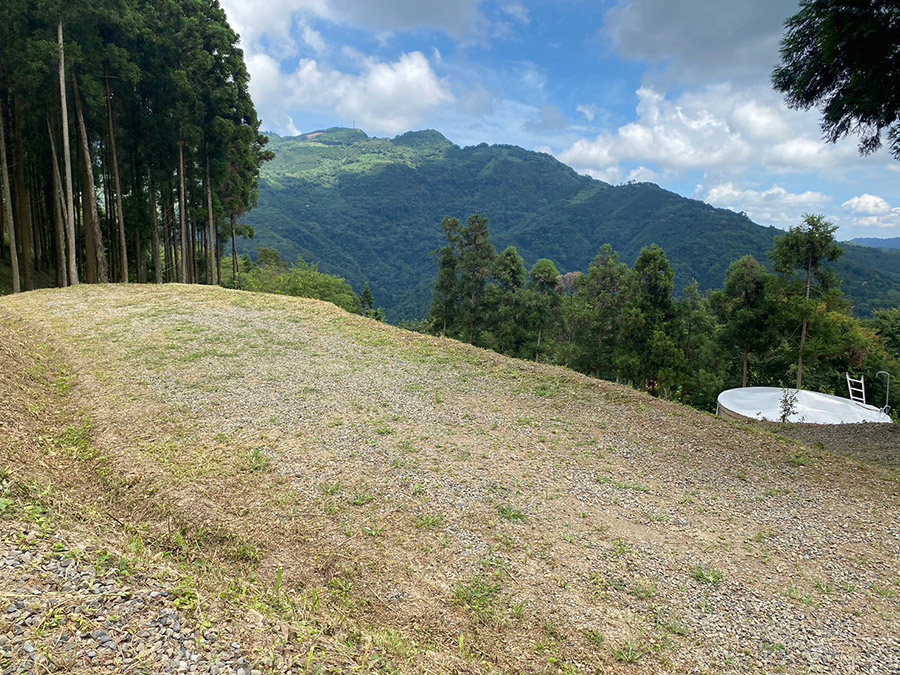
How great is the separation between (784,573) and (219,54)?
24098 mm

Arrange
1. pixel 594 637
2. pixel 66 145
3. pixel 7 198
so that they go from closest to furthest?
pixel 594 637 → pixel 66 145 → pixel 7 198

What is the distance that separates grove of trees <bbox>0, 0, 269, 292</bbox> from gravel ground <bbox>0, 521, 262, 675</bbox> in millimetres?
17086

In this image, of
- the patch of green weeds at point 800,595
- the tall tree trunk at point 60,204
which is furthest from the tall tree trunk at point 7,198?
the patch of green weeds at point 800,595

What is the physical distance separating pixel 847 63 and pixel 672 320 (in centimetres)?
1502

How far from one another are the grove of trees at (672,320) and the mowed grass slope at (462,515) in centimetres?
1399

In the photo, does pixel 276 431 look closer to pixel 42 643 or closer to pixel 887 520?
pixel 42 643

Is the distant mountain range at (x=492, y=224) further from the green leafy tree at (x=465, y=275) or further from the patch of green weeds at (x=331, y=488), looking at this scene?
the patch of green weeds at (x=331, y=488)

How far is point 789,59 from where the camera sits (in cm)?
845

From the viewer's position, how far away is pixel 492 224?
536 ft

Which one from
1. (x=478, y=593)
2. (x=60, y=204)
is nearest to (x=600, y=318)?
(x=478, y=593)

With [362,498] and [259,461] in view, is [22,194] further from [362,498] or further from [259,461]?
[362,498]

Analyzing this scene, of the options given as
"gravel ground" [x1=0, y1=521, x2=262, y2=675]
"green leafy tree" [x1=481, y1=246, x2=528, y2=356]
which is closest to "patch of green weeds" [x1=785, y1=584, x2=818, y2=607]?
"gravel ground" [x1=0, y1=521, x2=262, y2=675]

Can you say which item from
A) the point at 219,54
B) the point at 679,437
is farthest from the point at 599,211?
the point at 679,437

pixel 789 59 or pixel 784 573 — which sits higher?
pixel 789 59
